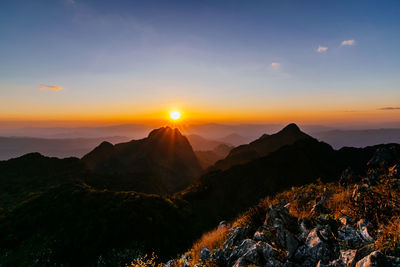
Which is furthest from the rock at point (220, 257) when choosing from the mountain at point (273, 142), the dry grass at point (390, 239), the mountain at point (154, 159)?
the mountain at point (273, 142)

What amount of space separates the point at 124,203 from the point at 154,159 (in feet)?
333

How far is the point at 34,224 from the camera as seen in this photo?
25.6m

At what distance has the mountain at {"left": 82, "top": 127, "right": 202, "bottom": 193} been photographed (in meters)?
110

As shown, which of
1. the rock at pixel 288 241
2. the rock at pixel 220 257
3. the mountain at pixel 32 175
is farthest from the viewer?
the mountain at pixel 32 175

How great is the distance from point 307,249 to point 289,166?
55119mm

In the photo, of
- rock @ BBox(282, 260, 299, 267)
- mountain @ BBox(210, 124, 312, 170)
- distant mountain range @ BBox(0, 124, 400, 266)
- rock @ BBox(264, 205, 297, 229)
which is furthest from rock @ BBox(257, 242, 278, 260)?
mountain @ BBox(210, 124, 312, 170)

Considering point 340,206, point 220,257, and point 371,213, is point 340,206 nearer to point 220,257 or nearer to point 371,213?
point 371,213

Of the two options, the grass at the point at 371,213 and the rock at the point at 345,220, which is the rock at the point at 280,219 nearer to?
the grass at the point at 371,213

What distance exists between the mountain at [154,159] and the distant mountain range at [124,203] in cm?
3361

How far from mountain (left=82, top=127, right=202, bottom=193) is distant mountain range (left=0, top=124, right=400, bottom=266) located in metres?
33.6

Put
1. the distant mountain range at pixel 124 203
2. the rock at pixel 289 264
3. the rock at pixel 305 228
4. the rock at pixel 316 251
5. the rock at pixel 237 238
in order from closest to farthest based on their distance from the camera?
1. the rock at pixel 316 251
2. the rock at pixel 289 264
3. the rock at pixel 305 228
4. the rock at pixel 237 238
5. the distant mountain range at pixel 124 203

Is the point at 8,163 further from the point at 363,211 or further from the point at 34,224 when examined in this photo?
the point at 363,211

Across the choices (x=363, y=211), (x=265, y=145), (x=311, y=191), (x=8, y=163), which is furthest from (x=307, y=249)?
(x=265, y=145)

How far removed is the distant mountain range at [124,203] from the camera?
21172 mm
